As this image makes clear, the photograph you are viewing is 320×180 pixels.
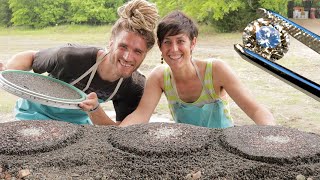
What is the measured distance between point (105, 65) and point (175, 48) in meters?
0.33

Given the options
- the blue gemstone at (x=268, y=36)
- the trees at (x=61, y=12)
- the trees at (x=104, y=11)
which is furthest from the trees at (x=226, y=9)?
the blue gemstone at (x=268, y=36)

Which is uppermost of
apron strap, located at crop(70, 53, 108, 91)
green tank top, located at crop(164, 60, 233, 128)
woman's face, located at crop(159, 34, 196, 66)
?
woman's face, located at crop(159, 34, 196, 66)

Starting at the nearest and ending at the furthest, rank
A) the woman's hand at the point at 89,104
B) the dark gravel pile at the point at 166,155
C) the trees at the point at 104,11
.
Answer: the dark gravel pile at the point at 166,155 → the woman's hand at the point at 89,104 → the trees at the point at 104,11

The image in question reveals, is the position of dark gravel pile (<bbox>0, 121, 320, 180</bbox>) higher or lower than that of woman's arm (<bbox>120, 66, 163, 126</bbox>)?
A: higher

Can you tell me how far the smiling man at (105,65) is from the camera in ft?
4.66

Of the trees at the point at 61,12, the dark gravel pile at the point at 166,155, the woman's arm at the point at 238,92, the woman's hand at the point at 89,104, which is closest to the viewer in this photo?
the dark gravel pile at the point at 166,155

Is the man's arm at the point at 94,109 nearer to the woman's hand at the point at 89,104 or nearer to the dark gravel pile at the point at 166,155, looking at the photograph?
the woman's hand at the point at 89,104

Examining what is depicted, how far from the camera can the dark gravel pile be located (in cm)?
80

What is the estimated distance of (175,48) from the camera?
141 centimetres

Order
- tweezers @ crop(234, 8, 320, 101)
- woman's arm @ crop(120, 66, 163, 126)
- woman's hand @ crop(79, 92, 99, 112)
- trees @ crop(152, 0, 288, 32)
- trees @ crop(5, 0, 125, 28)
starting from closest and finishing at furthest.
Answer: tweezers @ crop(234, 8, 320, 101), woman's hand @ crop(79, 92, 99, 112), woman's arm @ crop(120, 66, 163, 126), trees @ crop(152, 0, 288, 32), trees @ crop(5, 0, 125, 28)

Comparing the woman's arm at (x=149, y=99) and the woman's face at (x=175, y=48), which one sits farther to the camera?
the woman's arm at (x=149, y=99)

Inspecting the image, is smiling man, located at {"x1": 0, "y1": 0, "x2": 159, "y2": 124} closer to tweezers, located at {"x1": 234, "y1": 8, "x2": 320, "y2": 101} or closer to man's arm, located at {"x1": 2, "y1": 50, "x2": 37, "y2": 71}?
man's arm, located at {"x1": 2, "y1": 50, "x2": 37, "y2": 71}

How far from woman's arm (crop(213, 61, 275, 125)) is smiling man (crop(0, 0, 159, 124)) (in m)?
0.27

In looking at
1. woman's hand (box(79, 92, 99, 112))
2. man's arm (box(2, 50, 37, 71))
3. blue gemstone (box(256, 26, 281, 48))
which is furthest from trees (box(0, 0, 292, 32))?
blue gemstone (box(256, 26, 281, 48))
